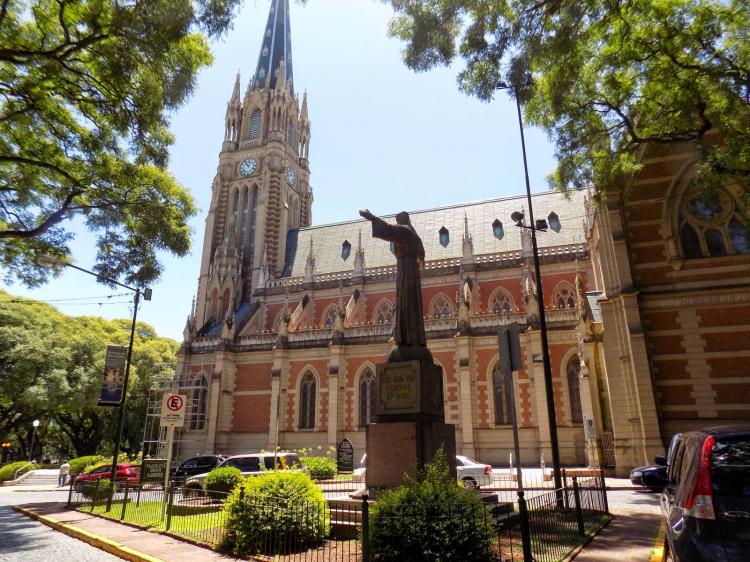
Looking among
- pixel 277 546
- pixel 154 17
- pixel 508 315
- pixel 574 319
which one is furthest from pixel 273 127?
pixel 277 546

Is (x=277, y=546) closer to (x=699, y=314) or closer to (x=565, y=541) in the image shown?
(x=565, y=541)

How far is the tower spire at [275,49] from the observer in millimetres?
48250

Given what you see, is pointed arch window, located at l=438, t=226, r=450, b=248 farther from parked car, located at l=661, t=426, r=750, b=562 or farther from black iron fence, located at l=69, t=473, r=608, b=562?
parked car, located at l=661, t=426, r=750, b=562

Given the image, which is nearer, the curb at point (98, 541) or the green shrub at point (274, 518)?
the green shrub at point (274, 518)

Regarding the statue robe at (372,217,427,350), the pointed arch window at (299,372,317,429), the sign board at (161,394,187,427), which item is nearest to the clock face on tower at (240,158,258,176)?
the pointed arch window at (299,372,317,429)

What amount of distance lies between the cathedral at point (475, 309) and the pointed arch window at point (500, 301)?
97mm

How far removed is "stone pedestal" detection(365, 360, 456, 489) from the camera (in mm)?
8070

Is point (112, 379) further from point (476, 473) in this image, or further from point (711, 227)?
point (711, 227)

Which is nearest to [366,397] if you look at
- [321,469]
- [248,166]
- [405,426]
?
[321,469]

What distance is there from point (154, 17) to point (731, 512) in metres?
11.9

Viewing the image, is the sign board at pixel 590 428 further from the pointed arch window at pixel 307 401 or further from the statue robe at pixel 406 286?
the pointed arch window at pixel 307 401

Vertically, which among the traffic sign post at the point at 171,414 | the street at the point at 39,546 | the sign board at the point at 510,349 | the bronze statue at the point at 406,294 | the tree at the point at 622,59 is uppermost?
the tree at the point at 622,59

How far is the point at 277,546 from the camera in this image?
7547 mm

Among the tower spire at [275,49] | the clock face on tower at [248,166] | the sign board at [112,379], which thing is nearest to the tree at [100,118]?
the sign board at [112,379]
